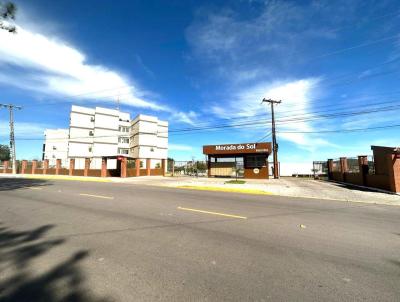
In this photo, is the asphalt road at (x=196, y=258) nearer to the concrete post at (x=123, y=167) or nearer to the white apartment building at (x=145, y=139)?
the concrete post at (x=123, y=167)

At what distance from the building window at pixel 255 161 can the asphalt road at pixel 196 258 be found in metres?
20.7

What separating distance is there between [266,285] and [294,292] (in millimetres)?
363

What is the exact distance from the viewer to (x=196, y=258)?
4.18 metres

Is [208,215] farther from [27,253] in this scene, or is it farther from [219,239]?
[27,253]

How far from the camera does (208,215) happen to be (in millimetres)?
7707

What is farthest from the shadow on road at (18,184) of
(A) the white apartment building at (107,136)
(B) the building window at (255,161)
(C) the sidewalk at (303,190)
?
(A) the white apartment building at (107,136)

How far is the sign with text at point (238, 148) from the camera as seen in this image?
2715cm

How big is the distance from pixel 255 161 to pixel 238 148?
2638 mm

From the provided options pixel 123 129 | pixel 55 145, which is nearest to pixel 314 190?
pixel 123 129

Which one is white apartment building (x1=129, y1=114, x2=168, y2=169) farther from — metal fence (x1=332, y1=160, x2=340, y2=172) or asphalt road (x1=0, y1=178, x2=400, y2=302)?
asphalt road (x1=0, y1=178, x2=400, y2=302)

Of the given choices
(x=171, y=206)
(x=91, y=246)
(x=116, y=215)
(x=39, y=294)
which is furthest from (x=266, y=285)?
(x=171, y=206)

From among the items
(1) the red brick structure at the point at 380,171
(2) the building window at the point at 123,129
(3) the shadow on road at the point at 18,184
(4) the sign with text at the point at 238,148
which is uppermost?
(2) the building window at the point at 123,129

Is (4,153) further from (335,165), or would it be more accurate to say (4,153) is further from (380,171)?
(380,171)

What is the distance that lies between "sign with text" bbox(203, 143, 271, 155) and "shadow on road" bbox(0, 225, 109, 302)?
24.3 m
